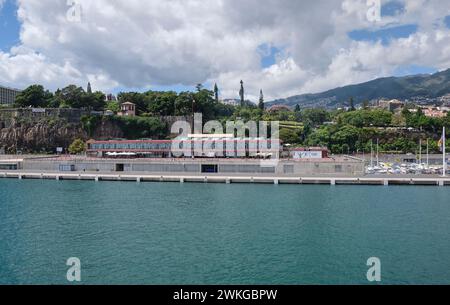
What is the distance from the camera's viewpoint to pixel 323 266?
2286cm

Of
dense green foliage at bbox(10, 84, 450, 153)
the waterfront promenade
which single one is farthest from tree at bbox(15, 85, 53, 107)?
the waterfront promenade

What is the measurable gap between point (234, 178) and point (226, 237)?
28.7m

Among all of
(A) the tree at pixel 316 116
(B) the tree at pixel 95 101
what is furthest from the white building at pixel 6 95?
(A) the tree at pixel 316 116

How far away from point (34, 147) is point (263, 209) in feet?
230

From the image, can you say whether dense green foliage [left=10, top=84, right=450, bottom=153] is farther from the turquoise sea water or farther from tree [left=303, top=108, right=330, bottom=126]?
the turquoise sea water

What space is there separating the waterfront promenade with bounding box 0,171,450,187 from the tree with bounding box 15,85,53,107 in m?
37.4

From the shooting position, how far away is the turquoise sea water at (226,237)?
71.6 feet

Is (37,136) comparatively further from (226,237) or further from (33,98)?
(226,237)

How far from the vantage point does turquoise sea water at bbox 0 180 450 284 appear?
21828 millimetres

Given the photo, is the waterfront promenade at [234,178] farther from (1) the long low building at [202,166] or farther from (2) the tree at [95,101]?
(2) the tree at [95,101]
